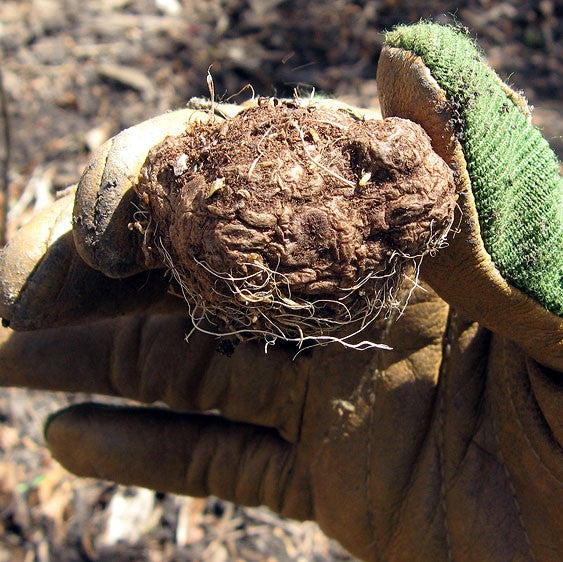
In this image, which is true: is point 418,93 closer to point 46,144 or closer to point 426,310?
point 426,310

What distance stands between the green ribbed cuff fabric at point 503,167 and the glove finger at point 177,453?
98 centimetres

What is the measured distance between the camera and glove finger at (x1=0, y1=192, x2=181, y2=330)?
64.4 inches

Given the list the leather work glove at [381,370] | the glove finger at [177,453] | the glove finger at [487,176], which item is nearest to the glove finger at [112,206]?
the leather work glove at [381,370]

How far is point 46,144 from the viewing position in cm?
437

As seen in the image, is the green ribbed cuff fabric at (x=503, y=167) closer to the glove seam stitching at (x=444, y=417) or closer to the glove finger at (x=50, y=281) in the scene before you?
the glove seam stitching at (x=444, y=417)

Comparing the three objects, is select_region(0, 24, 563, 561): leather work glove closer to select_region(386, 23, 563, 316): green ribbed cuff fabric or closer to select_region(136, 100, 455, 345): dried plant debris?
select_region(386, 23, 563, 316): green ribbed cuff fabric

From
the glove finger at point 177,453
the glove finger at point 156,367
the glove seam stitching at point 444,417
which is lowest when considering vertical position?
the glove finger at point 177,453

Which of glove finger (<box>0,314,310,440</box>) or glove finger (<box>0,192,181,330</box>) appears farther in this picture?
glove finger (<box>0,314,310,440</box>)

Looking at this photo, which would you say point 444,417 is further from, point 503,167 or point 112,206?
point 112,206

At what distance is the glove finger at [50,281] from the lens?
1637 millimetres

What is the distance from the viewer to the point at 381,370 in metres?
1.85

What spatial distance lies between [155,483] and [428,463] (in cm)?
88

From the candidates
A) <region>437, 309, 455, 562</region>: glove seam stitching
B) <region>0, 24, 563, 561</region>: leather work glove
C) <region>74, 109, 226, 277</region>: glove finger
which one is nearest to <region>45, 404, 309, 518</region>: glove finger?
<region>0, 24, 563, 561</region>: leather work glove

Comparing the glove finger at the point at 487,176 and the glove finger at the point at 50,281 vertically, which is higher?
the glove finger at the point at 487,176
